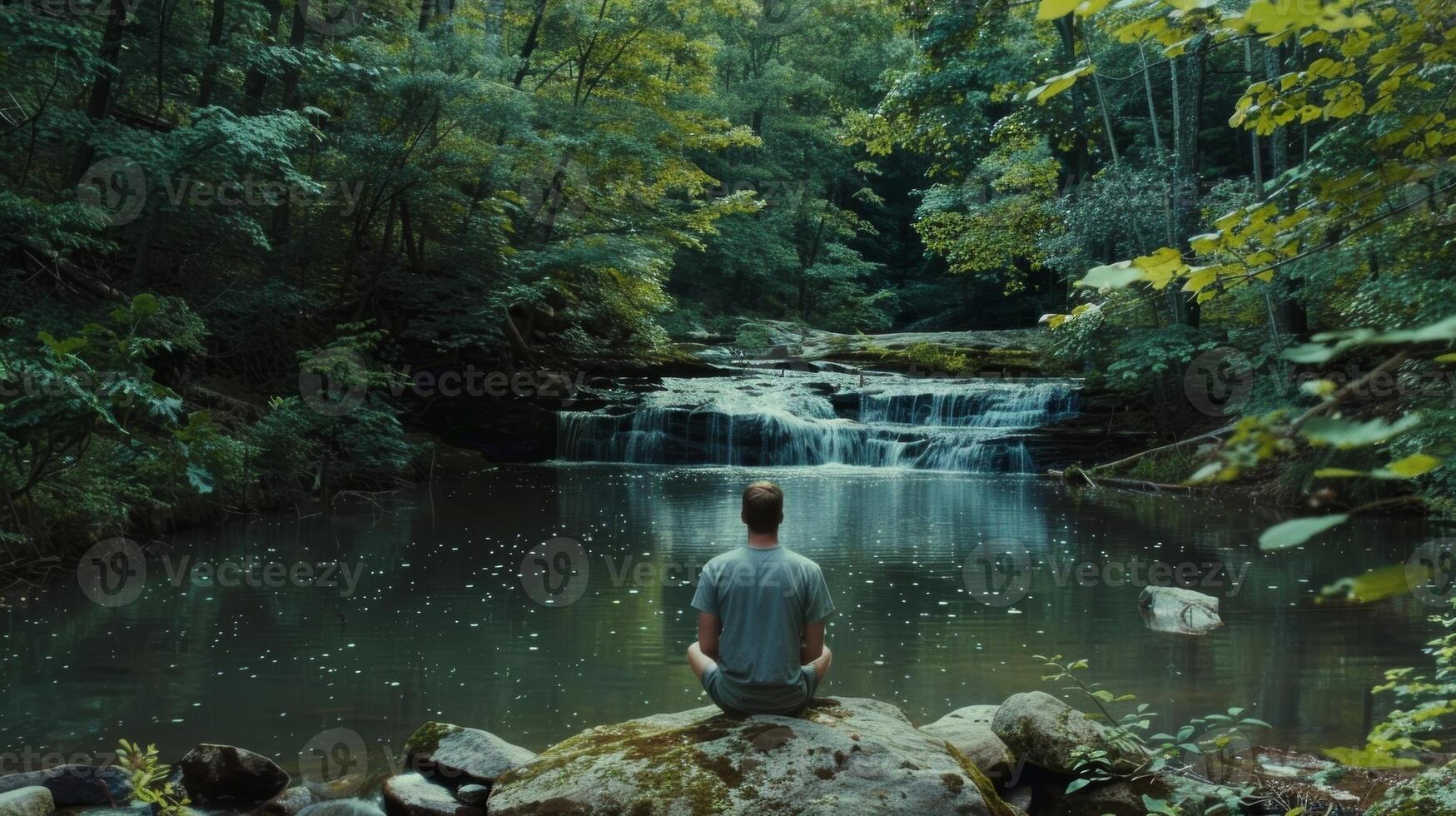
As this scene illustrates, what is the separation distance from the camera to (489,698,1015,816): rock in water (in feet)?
10.3

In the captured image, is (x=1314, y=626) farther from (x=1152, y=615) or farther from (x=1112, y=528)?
(x=1112, y=528)

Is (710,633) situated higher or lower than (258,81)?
lower

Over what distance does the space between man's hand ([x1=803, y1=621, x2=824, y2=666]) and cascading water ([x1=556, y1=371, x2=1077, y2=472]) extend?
48.5 ft

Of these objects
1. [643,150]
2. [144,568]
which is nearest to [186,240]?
[144,568]

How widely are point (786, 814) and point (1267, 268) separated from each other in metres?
1.98

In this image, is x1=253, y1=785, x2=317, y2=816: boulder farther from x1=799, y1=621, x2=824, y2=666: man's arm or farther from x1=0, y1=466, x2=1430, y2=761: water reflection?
x1=799, y1=621, x2=824, y2=666: man's arm

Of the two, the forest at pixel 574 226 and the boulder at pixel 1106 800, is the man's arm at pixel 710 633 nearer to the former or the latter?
the boulder at pixel 1106 800

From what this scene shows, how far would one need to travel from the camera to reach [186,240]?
12.4 meters
